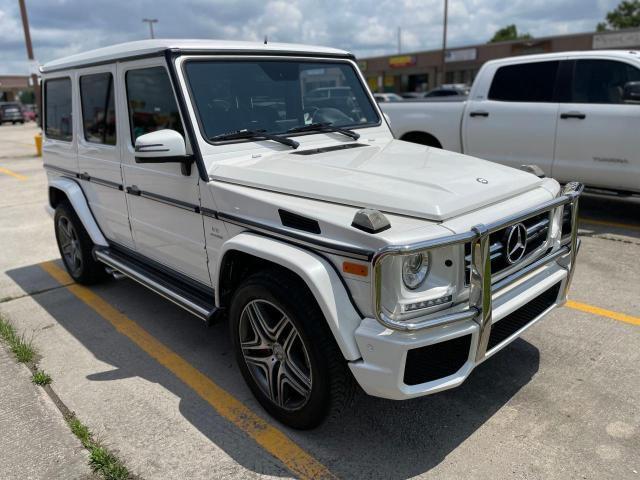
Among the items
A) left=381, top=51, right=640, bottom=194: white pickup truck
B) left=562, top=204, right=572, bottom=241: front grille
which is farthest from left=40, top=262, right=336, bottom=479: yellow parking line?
left=381, top=51, right=640, bottom=194: white pickup truck

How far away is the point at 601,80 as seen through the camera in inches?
255

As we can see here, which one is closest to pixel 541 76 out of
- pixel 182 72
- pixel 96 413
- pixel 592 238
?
pixel 592 238

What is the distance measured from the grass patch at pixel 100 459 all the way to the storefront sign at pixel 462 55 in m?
45.7

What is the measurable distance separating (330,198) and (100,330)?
256cm

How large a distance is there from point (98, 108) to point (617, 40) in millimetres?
36304

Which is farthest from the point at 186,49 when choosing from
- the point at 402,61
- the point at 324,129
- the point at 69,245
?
the point at 402,61

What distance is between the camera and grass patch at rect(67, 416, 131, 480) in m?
2.70

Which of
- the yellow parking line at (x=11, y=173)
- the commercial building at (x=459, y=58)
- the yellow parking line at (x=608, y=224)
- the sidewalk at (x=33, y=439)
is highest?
the commercial building at (x=459, y=58)

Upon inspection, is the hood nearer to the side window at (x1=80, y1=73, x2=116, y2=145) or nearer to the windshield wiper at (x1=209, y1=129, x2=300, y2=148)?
the windshield wiper at (x1=209, y1=129, x2=300, y2=148)

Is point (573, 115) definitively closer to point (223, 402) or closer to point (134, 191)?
point (134, 191)

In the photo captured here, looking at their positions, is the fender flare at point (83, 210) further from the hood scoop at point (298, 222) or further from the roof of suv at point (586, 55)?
the roof of suv at point (586, 55)

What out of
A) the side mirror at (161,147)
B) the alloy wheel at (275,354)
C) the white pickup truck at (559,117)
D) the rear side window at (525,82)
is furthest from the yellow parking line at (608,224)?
the side mirror at (161,147)

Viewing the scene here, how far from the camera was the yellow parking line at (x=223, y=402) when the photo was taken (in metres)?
2.76

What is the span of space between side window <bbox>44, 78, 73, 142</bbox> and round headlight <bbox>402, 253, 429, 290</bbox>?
381 centimetres
